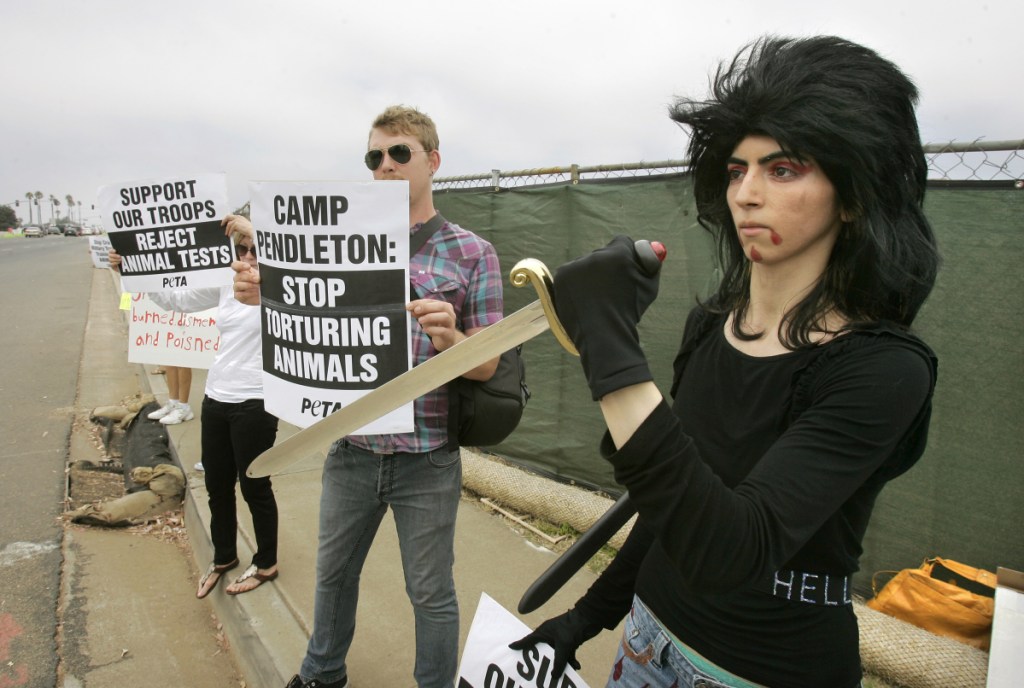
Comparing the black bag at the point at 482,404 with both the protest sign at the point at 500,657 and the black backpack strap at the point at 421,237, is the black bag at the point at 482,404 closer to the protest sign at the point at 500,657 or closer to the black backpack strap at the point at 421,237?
the black backpack strap at the point at 421,237

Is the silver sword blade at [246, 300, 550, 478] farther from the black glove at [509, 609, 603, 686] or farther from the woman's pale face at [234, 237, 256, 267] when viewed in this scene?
the woman's pale face at [234, 237, 256, 267]

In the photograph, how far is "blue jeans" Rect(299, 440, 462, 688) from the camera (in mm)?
2000

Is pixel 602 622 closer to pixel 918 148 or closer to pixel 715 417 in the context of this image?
pixel 715 417

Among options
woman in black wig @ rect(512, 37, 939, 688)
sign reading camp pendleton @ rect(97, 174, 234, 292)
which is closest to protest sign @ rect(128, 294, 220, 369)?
sign reading camp pendleton @ rect(97, 174, 234, 292)

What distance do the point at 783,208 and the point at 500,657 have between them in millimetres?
1171

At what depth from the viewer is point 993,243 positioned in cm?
256

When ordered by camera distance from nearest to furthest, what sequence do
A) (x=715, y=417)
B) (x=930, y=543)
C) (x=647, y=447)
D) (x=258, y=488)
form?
(x=647, y=447), (x=715, y=417), (x=930, y=543), (x=258, y=488)

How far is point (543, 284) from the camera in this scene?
0.87 m

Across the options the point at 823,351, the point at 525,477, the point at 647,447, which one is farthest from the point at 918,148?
the point at 525,477

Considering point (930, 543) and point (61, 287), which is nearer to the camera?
point (930, 543)

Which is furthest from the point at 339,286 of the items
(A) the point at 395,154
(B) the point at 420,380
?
(B) the point at 420,380

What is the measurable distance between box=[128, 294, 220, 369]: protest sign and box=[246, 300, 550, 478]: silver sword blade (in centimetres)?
453

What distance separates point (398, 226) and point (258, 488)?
172cm

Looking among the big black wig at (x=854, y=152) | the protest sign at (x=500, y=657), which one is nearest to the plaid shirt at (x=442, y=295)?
the protest sign at (x=500, y=657)
